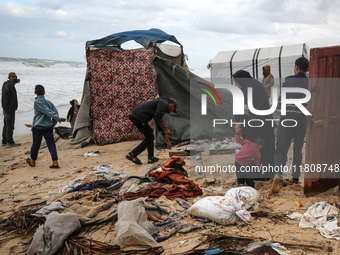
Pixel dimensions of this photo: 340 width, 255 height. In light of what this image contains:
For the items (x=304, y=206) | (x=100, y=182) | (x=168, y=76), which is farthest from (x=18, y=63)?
(x=304, y=206)

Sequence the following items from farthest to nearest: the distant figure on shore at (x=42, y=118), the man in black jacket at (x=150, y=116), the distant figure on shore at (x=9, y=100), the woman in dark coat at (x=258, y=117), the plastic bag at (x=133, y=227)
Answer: the distant figure on shore at (x=9, y=100) → the distant figure on shore at (x=42, y=118) → the man in black jacket at (x=150, y=116) → the woman in dark coat at (x=258, y=117) → the plastic bag at (x=133, y=227)

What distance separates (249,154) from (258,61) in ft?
32.3

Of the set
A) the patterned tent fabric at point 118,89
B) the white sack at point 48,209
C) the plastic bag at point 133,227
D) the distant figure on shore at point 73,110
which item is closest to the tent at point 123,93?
the patterned tent fabric at point 118,89

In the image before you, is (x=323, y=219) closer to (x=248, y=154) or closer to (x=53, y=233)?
(x=248, y=154)

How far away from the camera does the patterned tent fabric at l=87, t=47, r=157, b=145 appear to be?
8.67 metres

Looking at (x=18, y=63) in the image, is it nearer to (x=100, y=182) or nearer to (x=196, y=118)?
(x=196, y=118)

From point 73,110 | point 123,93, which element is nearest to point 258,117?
point 123,93

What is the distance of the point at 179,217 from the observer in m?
3.85

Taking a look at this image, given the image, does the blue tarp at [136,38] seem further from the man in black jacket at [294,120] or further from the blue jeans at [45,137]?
the man in black jacket at [294,120]

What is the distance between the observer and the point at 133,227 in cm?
328

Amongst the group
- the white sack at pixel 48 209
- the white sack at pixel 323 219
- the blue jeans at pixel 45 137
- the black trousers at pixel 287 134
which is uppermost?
the black trousers at pixel 287 134

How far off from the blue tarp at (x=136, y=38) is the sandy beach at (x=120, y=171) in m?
2.70

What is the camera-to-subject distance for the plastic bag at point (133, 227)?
10.5 ft

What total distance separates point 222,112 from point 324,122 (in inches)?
172
